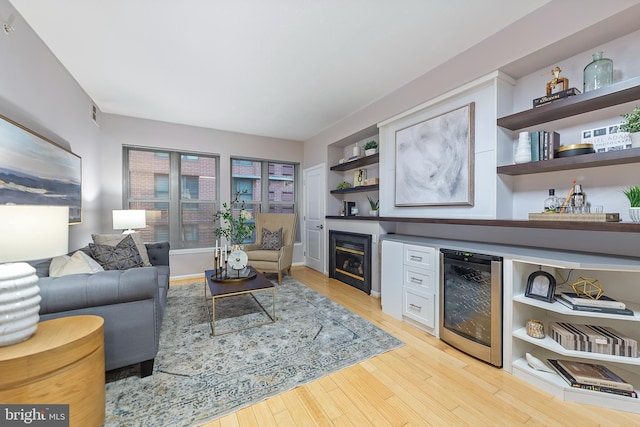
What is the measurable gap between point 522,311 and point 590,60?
1.98 metres

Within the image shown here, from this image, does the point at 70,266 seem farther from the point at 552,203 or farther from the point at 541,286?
the point at 552,203

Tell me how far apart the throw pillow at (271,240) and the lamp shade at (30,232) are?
3159 millimetres

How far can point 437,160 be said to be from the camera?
2.65 m

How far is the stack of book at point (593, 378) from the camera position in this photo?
1.49 m

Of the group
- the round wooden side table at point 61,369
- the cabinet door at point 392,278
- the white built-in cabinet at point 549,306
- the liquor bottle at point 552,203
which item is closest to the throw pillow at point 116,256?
the round wooden side table at point 61,369

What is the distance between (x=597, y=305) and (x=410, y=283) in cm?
132

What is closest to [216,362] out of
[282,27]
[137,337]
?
[137,337]

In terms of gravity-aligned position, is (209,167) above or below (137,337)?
above

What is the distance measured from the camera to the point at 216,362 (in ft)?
6.33

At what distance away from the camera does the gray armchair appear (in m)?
3.97

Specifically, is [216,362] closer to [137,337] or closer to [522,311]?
[137,337]

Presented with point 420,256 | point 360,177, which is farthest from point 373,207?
point 420,256

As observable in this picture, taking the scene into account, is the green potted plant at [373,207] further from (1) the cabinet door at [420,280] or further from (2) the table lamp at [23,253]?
(2) the table lamp at [23,253]

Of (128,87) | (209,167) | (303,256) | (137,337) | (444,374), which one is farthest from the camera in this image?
(303,256)
